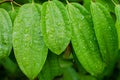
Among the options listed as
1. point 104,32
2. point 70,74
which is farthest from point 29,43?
point 70,74

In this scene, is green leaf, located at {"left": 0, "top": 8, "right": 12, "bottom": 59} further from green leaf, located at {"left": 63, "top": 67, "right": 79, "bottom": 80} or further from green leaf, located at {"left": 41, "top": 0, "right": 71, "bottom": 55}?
Answer: green leaf, located at {"left": 63, "top": 67, "right": 79, "bottom": 80}

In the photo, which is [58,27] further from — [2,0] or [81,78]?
[81,78]

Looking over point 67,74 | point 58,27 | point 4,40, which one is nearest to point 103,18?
point 58,27

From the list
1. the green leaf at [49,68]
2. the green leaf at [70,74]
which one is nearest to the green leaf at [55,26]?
the green leaf at [49,68]

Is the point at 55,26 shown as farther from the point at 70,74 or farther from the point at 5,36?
the point at 70,74

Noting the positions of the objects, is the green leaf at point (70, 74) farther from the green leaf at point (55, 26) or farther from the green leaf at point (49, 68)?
the green leaf at point (55, 26)
